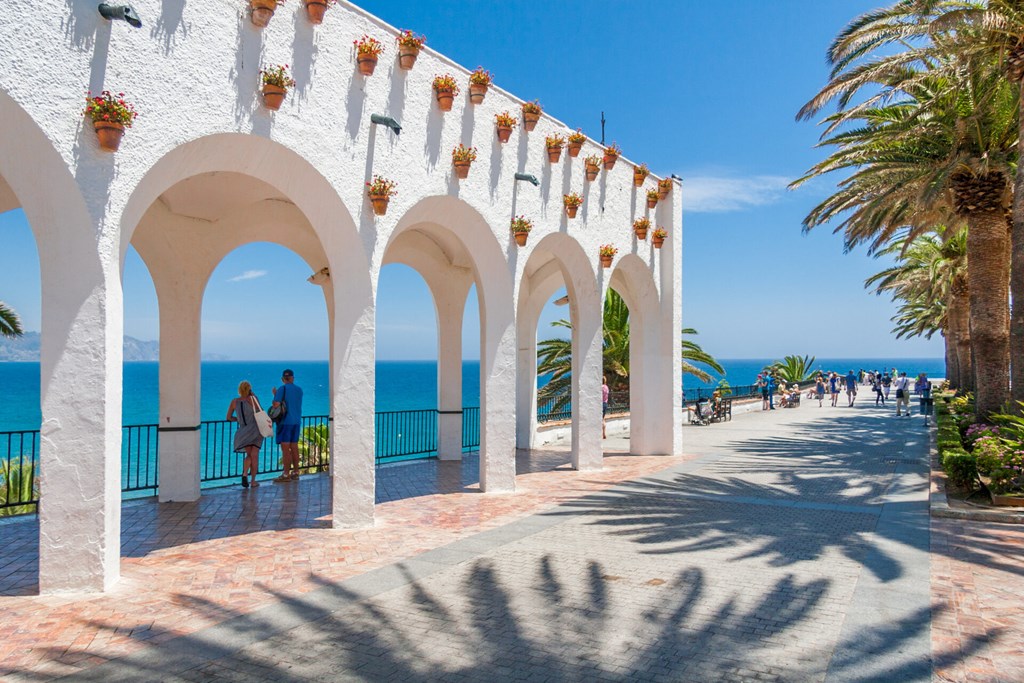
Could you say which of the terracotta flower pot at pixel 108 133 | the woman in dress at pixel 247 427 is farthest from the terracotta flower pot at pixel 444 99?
the woman in dress at pixel 247 427

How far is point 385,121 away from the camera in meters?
9.17

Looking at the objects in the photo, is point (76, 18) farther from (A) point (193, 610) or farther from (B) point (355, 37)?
(A) point (193, 610)

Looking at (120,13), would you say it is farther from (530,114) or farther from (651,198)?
(651,198)

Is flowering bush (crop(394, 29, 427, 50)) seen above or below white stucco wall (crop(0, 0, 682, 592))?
above

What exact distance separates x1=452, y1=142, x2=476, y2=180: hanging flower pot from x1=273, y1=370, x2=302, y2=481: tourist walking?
167 inches

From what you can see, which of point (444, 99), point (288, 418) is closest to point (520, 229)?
point (444, 99)

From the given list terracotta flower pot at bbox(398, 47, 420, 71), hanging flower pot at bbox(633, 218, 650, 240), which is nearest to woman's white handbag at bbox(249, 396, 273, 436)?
terracotta flower pot at bbox(398, 47, 420, 71)

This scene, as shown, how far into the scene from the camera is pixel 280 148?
8.04m

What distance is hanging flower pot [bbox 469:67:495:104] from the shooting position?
10.6 metres

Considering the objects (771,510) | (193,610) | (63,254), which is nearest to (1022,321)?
(771,510)

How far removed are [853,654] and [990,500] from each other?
6301mm

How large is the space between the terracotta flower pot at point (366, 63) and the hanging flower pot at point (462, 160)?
70.5 inches

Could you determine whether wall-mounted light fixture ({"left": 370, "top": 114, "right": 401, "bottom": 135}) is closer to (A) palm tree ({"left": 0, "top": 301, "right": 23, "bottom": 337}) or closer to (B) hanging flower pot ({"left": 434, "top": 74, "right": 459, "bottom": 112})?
(B) hanging flower pot ({"left": 434, "top": 74, "right": 459, "bottom": 112})

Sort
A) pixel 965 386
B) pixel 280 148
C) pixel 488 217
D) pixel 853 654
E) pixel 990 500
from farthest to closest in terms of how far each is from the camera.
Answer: pixel 965 386
pixel 488 217
pixel 990 500
pixel 280 148
pixel 853 654
